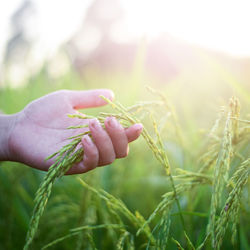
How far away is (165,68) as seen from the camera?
8.70 metres

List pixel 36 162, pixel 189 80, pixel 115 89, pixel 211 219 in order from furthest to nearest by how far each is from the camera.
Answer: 1. pixel 115 89
2. pixel 189 80
3. pixel 36 162
4. pixel 211 219

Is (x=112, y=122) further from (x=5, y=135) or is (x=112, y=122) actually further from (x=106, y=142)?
(x=5, y=135)

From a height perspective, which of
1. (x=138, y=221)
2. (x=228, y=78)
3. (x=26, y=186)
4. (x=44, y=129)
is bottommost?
(x=26, y=186)

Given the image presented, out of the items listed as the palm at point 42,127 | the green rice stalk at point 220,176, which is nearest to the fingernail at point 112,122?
the green rice stalk at point 220,176

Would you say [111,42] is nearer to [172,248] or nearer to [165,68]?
[165,68]

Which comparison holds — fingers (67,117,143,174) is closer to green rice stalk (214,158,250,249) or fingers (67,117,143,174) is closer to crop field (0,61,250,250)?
crop field (0,61,250,250)

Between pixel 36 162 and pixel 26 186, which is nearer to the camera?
pixel 36 162

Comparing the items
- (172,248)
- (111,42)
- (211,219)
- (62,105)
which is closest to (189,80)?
(62,105)

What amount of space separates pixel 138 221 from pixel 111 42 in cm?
2066

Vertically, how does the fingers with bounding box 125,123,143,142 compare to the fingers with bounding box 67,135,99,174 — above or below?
above

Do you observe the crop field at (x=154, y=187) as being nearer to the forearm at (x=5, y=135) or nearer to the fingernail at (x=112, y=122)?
the fingernail at (x=112, y=122)

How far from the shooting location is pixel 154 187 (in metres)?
2.24

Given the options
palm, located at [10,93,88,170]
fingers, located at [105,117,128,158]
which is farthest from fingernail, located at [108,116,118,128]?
palm, located at [10,93,88,170]

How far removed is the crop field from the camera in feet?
2.33
